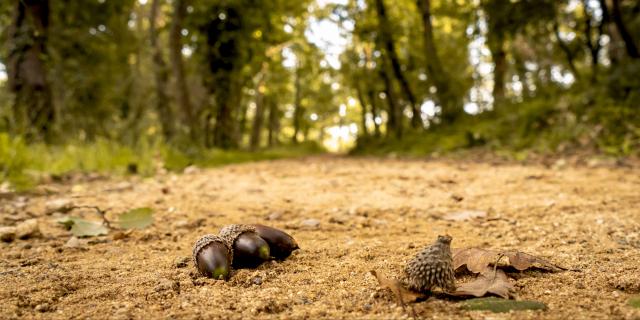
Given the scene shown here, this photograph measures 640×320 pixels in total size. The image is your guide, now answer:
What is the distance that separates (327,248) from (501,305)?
0.91 metres

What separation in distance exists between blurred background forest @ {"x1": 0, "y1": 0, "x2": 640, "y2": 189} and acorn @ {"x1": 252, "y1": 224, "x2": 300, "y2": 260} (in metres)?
Result: 3.19

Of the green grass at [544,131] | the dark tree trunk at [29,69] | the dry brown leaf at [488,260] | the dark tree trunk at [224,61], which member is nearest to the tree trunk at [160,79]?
the dark tree trunk at [29,69]

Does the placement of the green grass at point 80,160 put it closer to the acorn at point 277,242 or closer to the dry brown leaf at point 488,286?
the acorn at point 277,242

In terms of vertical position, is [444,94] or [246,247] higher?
[444,94]

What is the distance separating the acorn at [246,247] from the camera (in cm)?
169

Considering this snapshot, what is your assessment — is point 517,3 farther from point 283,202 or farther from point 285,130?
point 285,130

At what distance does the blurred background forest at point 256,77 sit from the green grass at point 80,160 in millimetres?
23

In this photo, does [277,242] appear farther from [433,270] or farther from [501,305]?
[501,305]

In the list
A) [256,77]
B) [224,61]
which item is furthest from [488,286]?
[256,77]

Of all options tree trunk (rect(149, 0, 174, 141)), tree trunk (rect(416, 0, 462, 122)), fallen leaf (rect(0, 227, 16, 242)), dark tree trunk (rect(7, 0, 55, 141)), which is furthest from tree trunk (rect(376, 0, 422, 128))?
fallen leaf (rect(0, 227, 16, 242))

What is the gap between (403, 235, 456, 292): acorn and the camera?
133 cm

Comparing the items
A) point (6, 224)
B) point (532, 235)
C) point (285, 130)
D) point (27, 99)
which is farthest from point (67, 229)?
point (285, 130)

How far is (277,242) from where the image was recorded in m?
1.83

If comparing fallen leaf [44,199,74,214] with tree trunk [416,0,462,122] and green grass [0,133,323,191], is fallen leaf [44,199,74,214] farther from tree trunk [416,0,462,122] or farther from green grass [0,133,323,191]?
tree trunk [416,0,462,122]
